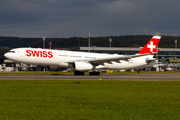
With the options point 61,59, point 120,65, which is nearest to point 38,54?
point 61,59

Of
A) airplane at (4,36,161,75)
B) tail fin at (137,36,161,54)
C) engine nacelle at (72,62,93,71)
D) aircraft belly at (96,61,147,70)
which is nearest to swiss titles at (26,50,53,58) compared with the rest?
airplane at (4,36,161,75)

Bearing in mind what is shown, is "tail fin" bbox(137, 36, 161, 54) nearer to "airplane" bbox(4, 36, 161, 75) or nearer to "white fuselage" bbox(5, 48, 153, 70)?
"airplane" bbox(4, 36, 161, 75)

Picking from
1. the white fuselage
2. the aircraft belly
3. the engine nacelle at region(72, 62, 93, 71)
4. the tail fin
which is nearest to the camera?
the engine nacelle at region(72, 62, 93, 71)

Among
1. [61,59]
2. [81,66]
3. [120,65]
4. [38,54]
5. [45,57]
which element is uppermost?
[38,54]


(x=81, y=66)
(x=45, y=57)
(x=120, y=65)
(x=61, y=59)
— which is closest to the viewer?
(x=81, y=66)

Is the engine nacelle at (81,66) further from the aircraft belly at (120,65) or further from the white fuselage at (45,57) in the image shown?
the aircraft belly at (120,65)

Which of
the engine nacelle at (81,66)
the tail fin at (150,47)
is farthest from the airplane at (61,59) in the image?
the tail fin at (150,47)

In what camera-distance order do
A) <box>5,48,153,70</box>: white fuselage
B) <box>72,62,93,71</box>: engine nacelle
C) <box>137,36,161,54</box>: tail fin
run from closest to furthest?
<box>72,62,93,71</box>: engine nacelle
<box>5,48,153,70</box>: white fuselage
<box>137,36,161,54</box>: tail fin

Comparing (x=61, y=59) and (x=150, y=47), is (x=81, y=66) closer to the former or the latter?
(x=61, y=59)
